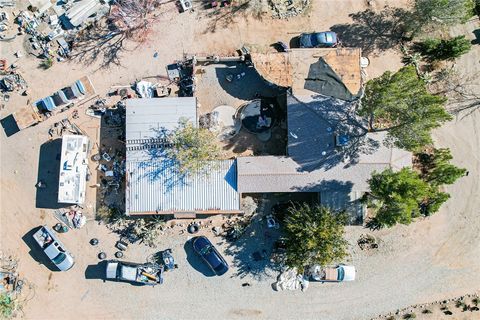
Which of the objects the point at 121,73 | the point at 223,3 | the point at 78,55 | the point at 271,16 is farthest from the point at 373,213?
the point at 78,55

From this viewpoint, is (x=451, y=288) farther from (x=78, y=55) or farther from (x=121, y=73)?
(x=78, y=55)

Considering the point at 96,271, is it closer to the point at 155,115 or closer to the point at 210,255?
the point at 210,255

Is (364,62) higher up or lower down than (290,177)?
higher up

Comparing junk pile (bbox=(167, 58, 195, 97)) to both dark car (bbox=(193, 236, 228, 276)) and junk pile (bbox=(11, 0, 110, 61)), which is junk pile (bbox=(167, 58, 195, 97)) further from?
dark car (bbox=(193, 236, 228, 276))

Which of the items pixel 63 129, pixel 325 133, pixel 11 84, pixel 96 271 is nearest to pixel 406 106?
pixel 325 133

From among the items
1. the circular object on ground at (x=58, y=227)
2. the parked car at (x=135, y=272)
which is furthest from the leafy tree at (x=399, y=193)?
the circular object on ground at (x=58, y=227)
